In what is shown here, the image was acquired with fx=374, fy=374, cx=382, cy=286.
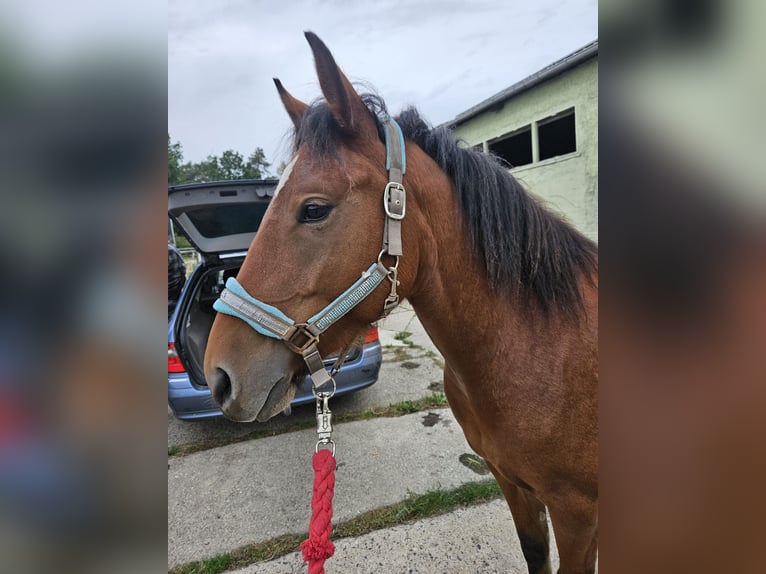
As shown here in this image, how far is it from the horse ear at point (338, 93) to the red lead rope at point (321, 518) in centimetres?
101

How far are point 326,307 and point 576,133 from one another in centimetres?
886

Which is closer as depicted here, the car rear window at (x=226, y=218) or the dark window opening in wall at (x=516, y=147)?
the car rear window at (x=226, y=218)

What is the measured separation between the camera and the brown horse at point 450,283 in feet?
3.67

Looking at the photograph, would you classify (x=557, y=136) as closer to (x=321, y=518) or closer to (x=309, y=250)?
(x=309, y=250)

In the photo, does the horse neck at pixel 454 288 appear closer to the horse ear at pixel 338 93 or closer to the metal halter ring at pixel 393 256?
the metal halter ring at pixel 393 256

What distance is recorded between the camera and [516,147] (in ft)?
33.8

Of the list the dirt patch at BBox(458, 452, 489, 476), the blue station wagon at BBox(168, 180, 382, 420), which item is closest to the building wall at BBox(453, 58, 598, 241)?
the dirt patch at BBox(458, 452, 489, 476)

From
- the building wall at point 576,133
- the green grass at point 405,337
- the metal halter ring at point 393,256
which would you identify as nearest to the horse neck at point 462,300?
→ the metal halter ring at point 393,256

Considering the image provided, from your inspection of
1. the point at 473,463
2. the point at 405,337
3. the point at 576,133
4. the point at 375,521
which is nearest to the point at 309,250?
the point at 375,521

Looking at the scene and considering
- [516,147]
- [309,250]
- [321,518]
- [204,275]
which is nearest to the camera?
[321,518]

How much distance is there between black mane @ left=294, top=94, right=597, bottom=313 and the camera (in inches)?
52.3
